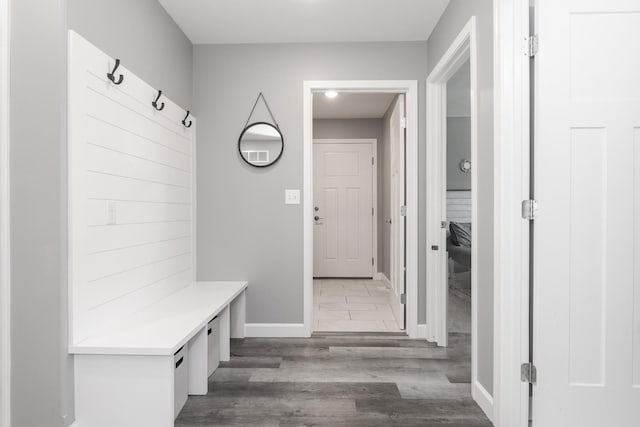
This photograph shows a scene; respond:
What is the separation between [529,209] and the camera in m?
1.75

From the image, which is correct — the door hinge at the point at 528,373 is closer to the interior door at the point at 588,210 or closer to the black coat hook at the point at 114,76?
the interior door at the point at 588,210

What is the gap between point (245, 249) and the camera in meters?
3.18

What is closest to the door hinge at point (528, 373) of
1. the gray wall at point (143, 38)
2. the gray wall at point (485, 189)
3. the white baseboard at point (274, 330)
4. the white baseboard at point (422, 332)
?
the gray wall at point (485, 189)

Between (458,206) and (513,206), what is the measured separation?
15.2 feet

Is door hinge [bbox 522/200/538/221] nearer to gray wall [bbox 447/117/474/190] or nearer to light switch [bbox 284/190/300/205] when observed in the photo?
light switch [bbox 284/190/300/205]

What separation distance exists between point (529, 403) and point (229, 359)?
1823mm

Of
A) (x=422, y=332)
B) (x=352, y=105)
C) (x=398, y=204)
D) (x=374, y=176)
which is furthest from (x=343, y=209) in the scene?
(x=422, y=332)

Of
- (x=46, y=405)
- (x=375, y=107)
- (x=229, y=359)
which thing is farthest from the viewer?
(x=375, y=107)

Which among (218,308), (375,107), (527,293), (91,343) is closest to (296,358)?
(218,308)

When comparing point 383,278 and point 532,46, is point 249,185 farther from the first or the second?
point 383,278

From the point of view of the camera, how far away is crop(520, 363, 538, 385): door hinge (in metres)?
1.75

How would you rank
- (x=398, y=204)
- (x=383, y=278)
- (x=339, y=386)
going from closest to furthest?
(x=339, y=386) < (x=398, y=204) < (x=383, y=278)

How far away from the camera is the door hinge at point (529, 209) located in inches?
68.4

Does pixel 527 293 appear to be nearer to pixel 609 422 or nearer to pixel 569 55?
pixel 609 422
